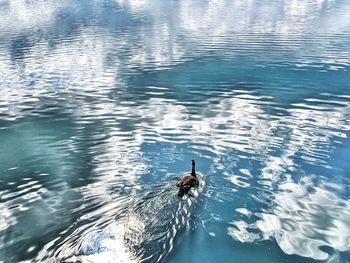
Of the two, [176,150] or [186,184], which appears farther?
[176,150]

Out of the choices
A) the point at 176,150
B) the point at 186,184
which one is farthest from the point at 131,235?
the point at 176,150

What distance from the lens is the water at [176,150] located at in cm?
1213

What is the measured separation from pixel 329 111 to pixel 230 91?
703 centimetres

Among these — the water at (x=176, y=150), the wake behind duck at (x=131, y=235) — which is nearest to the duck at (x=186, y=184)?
the wake behind duck at (x=131, y=235)

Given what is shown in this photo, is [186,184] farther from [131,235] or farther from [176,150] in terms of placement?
[176,150]

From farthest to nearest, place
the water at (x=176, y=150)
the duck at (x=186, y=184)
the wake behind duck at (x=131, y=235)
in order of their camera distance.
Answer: the duck at (x=186, y=184) → the water at (x=176, y=150) → the wake behind duck at (x=131, y=235)

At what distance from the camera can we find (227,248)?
12.1 m

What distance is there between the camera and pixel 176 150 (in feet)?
60.7

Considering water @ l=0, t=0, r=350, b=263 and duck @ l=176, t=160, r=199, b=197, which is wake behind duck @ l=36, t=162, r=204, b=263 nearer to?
water @ l=0, t=0, r=350, b=263

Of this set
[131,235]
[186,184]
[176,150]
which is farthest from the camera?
[176,150]

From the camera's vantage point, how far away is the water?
39.8ft

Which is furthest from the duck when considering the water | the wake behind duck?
the water

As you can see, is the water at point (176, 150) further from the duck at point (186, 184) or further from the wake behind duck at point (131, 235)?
the duck at point (186, 184)

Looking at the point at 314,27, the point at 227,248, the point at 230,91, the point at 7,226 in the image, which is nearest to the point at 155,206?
the point at 227,248
